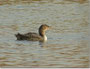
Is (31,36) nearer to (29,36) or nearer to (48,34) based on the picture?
(29,36)

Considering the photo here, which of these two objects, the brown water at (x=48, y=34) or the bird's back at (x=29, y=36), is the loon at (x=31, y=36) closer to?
the bird's back at (x=29, y=36)

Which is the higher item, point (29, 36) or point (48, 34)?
point (29, 36)

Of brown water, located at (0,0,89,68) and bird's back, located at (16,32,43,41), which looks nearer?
brown water, located at (0,0,89,68)

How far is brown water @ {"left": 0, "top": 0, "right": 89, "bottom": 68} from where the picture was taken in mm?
15117

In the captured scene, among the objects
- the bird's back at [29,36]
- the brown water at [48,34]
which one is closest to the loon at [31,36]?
the bird's back at [29,36]

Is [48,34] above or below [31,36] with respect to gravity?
below

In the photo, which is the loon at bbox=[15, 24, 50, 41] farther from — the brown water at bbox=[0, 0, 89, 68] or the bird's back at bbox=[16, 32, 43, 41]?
the brown water at bbox=[0, 0, 89, 68]

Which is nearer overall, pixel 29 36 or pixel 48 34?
pixel 29 36

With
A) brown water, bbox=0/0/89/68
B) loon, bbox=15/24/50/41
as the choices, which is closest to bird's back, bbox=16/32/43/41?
loon, bbox=15/24/50/41

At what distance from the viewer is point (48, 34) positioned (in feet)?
69.2

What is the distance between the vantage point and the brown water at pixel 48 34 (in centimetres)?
1512

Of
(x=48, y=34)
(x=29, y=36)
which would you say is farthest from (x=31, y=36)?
(x=48, y=34)

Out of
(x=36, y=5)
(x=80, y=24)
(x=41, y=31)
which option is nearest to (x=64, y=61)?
(x=41, y=31)

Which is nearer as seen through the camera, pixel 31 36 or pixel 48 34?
pixel 31 36
